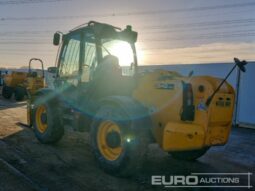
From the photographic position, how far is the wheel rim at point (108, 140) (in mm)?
5234

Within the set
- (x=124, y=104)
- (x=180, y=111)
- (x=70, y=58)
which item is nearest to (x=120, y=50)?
(x=70, y=58)

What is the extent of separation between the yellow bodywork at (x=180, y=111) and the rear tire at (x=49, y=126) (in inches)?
95.5

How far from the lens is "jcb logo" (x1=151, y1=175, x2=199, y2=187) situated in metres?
5.00

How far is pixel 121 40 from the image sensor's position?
6766 millimetres

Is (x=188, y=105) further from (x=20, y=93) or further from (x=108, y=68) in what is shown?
(x=20, y=93)

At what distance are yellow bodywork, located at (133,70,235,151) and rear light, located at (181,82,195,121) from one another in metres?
0.05

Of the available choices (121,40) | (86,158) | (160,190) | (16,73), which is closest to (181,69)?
(121,40)

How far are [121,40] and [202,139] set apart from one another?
3127 mm

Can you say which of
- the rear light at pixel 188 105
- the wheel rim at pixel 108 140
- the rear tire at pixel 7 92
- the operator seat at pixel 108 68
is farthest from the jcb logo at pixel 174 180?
the rear tire at pixel 7 92

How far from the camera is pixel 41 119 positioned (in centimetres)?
748

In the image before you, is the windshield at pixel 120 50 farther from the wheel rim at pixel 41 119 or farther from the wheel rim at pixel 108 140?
the wheel rim at pixel 41 119

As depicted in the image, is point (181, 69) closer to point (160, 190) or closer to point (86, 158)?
point (86, 158)

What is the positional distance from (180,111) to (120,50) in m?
2.37

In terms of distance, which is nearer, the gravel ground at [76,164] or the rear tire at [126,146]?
the gravel ground at [76,164]
